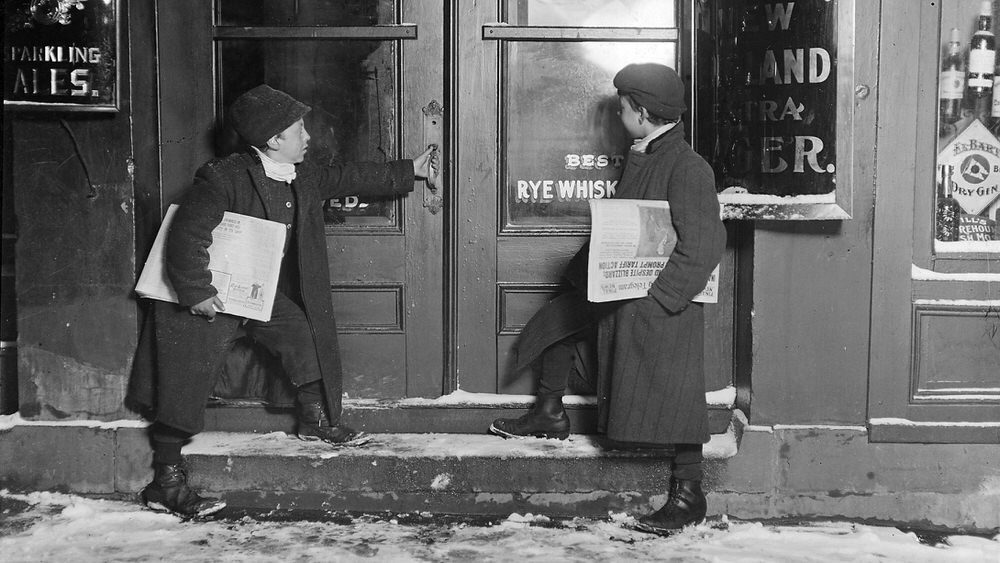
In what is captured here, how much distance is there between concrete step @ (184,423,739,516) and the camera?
4109mm

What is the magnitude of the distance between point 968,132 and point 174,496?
395cm

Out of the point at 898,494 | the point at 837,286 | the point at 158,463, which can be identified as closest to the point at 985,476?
the point at 898,494

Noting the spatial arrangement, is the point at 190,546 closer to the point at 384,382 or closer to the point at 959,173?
the point at 384,382

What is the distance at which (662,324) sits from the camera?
372 centimetres

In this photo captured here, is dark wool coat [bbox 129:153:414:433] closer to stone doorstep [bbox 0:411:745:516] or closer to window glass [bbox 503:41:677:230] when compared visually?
stone doorstep [bbox 0:411:745:516]

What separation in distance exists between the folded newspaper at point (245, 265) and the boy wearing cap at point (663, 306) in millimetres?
1461

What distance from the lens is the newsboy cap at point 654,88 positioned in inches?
145

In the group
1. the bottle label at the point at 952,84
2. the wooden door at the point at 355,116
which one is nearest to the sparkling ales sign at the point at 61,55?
the wooden door at the point at 355,116

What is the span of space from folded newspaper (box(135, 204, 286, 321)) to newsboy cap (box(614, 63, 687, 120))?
1628 mm

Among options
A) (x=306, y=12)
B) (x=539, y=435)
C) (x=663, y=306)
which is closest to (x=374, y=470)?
(x=539, y=435)

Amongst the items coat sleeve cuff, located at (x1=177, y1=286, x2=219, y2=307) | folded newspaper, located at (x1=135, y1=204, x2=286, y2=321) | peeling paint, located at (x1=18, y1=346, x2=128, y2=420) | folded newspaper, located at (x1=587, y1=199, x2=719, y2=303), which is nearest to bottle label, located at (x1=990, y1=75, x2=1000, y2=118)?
folded newspaper, located at (x1=587, y1=199, x2=719, y2=303)

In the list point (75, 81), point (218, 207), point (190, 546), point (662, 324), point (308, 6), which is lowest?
point (190, 546)

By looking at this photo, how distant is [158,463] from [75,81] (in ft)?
5.88

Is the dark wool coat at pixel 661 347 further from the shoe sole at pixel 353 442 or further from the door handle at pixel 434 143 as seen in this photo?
the shoe sole at pixel 353 442
